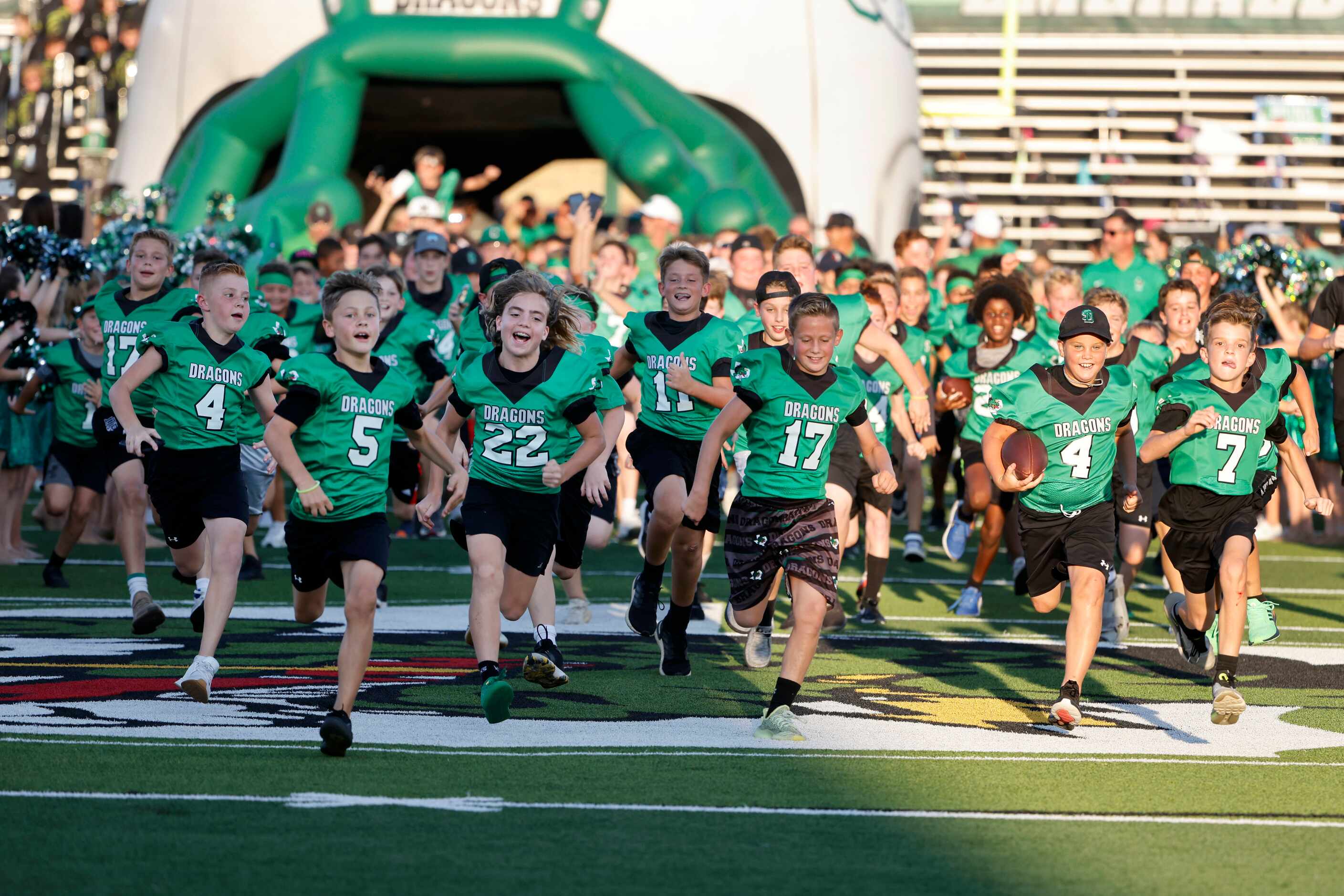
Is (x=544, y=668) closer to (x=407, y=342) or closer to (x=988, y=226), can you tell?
(x=407, y=342)

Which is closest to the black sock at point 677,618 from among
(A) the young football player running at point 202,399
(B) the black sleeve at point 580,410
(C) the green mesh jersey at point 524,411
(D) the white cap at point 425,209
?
(C) the green mesh jersey at point 524,411

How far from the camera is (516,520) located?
6.93 m

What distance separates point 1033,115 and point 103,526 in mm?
32813

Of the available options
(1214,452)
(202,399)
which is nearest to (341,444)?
(202,399)

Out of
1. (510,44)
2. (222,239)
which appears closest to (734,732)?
(222,239)

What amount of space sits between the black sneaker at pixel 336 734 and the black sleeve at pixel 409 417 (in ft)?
4.15

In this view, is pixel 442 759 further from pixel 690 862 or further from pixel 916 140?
pixel 916 140

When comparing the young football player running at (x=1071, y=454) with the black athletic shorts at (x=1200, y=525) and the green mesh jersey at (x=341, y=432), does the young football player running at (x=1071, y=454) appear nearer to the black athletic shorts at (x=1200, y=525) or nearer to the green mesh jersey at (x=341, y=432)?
the black athletic shorts at (x=1200, y=525)

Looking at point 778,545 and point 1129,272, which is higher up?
point 1129,272

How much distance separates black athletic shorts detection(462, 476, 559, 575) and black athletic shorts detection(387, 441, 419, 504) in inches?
13.8

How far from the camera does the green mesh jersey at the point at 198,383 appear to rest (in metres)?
7.86

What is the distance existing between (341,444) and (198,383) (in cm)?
155

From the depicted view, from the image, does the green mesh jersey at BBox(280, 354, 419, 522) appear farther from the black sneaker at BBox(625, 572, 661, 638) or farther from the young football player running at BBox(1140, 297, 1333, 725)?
the young football player running at BBox(1140, 297, 1333, 725)

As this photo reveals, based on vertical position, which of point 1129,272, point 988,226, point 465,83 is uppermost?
point 465,83
